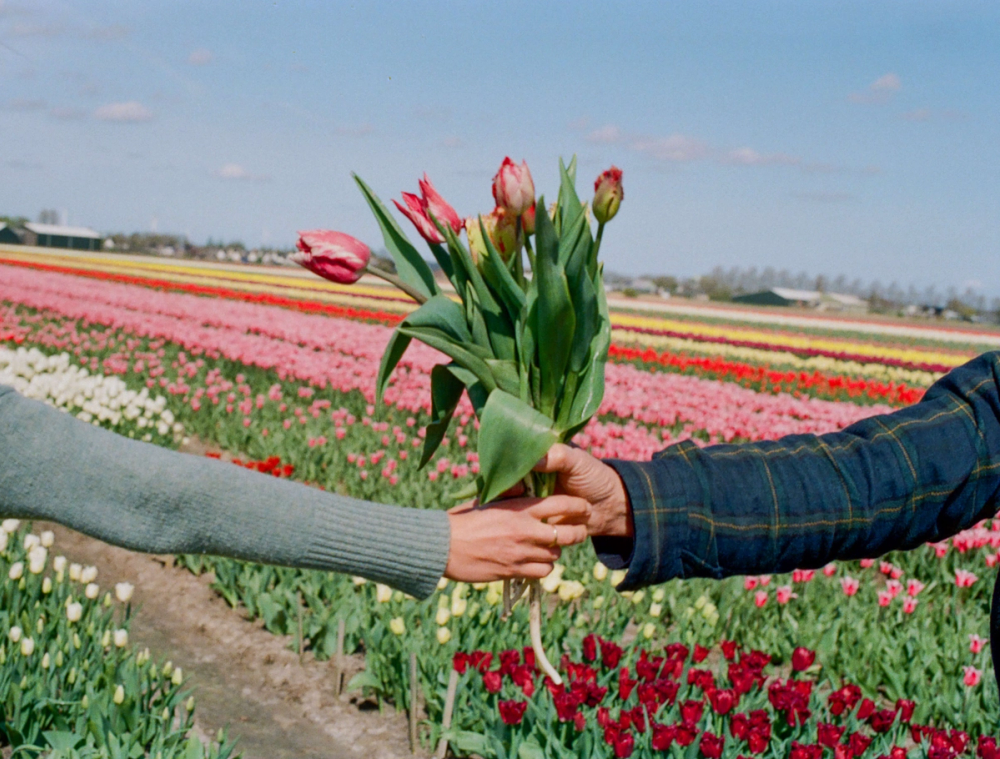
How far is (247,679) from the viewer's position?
3.96m

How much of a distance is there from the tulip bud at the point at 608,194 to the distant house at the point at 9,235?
131 ft

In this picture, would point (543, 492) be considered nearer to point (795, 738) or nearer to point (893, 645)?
point (795, 738)

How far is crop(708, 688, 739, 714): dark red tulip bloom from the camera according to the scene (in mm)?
2797

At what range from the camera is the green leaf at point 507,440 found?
162 centimetres

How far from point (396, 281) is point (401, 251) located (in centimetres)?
17

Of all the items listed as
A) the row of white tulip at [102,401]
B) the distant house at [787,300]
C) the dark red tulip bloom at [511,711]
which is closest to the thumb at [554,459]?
the dark red tulip bloom at [511,711]

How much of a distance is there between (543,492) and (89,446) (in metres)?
0.84

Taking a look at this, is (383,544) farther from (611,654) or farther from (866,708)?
(866,708)

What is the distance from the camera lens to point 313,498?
6.18ft

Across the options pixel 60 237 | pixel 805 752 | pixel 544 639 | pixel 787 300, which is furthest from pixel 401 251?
pixel 787 300

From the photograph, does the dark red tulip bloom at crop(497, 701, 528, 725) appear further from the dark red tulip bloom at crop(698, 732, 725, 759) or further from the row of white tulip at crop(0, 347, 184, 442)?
the row of white tulip at crop(0, 347, 184, 442)

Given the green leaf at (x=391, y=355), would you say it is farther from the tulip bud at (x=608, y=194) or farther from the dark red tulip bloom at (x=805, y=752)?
the dark red tulip bloom at (x=805, y=752)

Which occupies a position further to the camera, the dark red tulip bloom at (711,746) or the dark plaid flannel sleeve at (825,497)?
the dark red tulip bloom at (711,746)

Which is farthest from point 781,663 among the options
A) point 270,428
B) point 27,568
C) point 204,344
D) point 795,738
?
point 204,344
